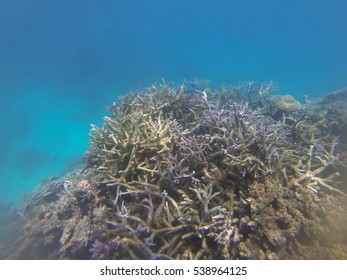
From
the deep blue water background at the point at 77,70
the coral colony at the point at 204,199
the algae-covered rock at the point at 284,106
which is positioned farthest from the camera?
the deep blue water background at the point at 77,70

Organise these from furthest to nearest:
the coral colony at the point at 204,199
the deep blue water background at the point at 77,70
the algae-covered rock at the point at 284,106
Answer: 1. the deep blue water background at the point at 77,70
2. the algae-covered rock at the point at 284,106
3. the coral colony at the point at 204,199

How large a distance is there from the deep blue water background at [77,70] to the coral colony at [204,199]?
13.5ft

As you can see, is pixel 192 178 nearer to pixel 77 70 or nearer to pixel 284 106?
pixel 284 106

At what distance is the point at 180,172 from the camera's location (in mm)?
3328

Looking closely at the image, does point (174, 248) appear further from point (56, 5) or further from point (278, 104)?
point (56, 5)

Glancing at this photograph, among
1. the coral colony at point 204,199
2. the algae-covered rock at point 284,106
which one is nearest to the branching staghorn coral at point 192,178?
the coral colony at point 204,199

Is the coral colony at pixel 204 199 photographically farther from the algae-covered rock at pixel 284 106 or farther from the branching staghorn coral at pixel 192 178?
the algae-covered rock at pixel 284 106

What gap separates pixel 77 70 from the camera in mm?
52906

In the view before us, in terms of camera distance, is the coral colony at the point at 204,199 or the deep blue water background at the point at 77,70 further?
the deep blue water background at the point at 77,70

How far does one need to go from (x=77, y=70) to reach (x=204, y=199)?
191ft

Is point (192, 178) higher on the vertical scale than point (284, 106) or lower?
lower

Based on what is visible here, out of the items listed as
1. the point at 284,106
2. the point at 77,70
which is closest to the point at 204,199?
the point at 284,106

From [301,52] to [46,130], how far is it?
13912cm

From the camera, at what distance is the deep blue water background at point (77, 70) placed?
3394 cm
